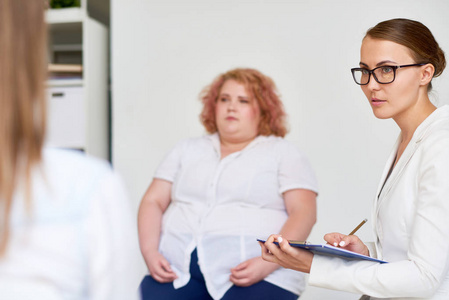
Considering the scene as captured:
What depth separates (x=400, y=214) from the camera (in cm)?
124

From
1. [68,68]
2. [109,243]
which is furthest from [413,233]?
[68,68]

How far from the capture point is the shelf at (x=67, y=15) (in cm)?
311

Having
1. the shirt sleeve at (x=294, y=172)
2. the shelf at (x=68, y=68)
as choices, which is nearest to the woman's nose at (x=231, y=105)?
the shirt sleeve at (x=294, y=172)

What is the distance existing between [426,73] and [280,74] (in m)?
1.55

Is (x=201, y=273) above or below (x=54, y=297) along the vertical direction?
below

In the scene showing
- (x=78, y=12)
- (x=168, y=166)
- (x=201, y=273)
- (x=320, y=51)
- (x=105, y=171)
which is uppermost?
(x=78, y=12)

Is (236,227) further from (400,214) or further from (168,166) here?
(400,214)

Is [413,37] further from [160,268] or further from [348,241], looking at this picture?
[160,268]

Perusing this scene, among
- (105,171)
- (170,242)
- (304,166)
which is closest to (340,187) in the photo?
(304,166)

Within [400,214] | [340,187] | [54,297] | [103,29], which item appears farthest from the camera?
[103,29]

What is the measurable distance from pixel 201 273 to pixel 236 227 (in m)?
0.23

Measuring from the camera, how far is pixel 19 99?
634mm

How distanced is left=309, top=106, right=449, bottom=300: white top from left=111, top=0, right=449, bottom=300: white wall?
1.26 m

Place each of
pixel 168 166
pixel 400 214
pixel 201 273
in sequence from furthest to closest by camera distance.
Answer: pixel 168 166 → pixel 201 273 → pixel 400 214
